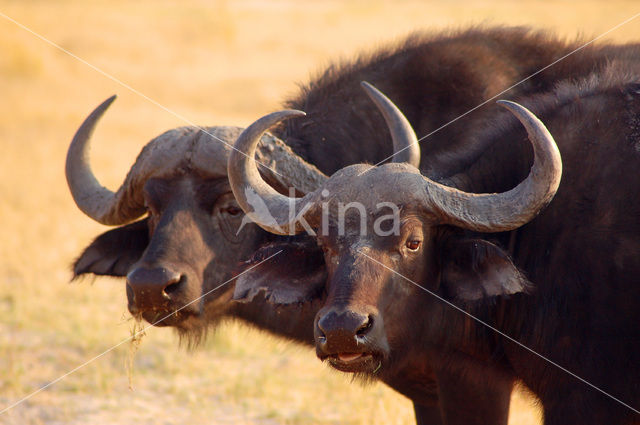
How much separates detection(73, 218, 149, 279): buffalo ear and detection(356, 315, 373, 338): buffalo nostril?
2.46 m

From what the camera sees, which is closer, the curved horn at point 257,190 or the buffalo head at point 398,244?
the buffalo head at point 398,244

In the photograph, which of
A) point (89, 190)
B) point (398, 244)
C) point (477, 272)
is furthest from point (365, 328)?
point (89, 190)

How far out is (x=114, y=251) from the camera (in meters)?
5.82

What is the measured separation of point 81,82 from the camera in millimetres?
21672

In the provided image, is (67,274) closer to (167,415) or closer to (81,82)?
(167,415)

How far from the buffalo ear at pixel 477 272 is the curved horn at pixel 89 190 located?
7.91 feet

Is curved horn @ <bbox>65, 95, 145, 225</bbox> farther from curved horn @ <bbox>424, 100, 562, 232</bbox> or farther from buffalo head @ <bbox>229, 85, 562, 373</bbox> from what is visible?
curved horn @ <bbox>424, 100, 562, 232</bbox>

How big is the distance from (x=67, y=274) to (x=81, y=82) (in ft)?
43.8

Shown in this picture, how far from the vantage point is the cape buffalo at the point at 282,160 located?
16.7 feet

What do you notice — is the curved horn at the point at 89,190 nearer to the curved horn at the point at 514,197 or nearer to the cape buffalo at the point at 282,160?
the cape buffalo at the point at 282,160

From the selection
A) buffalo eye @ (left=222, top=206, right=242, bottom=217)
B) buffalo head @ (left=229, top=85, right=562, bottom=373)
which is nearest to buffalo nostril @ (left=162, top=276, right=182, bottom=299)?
buffalo eye @ (left=222, top=206, right=242, bottom=217)

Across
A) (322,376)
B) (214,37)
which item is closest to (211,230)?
(322,376)

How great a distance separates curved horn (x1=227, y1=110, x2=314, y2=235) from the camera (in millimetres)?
4363

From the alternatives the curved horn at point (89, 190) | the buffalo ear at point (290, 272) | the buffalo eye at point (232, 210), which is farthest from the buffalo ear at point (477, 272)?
the curved horn at point (89, 190)
